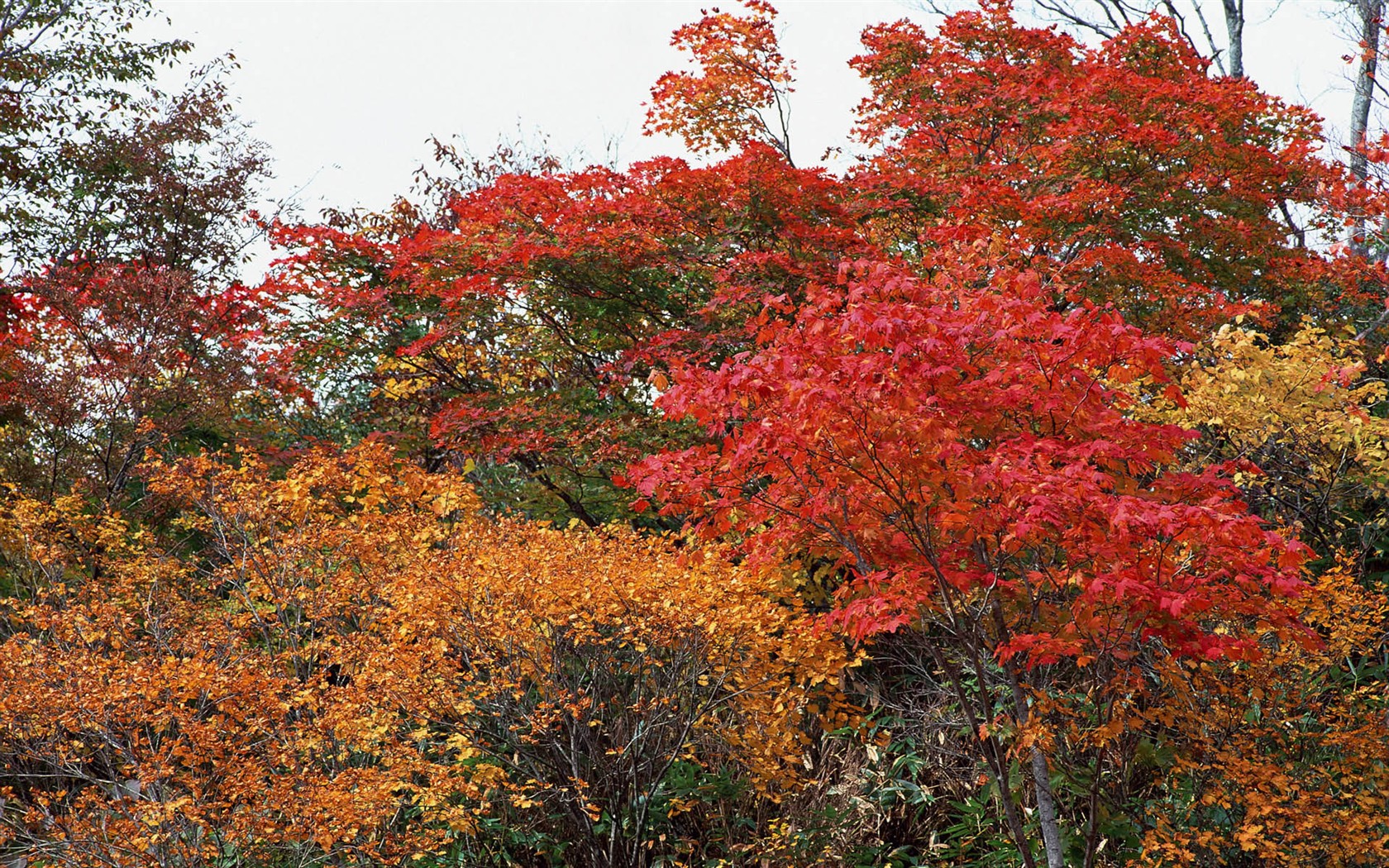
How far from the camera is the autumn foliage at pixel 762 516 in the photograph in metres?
4.40

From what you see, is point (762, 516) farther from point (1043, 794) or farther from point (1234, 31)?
point (1234, 31)

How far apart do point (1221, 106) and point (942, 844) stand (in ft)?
22.3

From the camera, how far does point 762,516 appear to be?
4.76m

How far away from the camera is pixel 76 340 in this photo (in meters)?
9.53

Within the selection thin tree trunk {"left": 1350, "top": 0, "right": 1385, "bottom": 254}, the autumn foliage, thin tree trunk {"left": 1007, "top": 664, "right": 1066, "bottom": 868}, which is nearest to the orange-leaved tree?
the autumn foliage

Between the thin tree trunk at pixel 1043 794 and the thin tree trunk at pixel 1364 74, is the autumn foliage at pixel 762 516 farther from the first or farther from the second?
the thin tree trunk at pixel 1364 74

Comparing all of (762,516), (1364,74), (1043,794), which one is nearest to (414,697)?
(762,516)

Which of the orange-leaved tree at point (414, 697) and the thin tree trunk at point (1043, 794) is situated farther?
the orange-leaved tree at point (414, 697)

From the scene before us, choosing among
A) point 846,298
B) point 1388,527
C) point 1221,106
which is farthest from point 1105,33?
point 846,298

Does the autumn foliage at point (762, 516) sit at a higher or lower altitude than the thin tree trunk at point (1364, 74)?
lower

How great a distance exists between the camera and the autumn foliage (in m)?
4.40

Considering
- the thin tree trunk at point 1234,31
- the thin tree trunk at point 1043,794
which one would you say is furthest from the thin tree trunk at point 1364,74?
the thin tree trunk at point 1043,794

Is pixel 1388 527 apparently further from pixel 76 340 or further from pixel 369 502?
pixel 76 340

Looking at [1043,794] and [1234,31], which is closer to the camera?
[1043,794]
